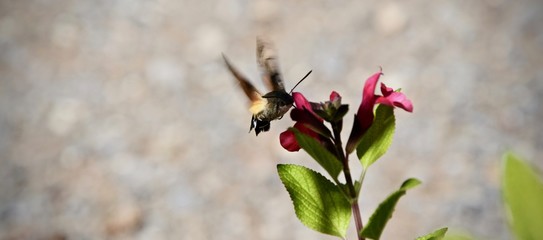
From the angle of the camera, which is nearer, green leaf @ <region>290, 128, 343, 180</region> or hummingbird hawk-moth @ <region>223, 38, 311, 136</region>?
green leaf @ <region>290, 128, 343, 180</region>

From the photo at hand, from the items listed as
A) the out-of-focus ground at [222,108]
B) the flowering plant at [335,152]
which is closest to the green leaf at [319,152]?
the flowering plant at [335,152]

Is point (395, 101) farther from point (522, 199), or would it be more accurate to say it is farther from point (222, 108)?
point (222, 108)

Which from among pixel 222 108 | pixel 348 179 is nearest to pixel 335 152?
pixel 348 179

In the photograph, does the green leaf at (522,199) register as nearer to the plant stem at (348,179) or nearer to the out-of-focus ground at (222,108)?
the plant stem at (348,179)

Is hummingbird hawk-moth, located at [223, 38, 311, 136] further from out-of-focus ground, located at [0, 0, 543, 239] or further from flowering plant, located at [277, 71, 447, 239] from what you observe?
out-of-focus ground, located at [0, 0, 543, 239]

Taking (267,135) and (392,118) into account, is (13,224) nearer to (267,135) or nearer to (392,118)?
(267,135)

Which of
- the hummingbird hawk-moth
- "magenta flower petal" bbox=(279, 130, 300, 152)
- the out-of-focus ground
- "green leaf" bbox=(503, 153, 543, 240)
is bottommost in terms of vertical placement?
"green leaf" bbox=(503, 153, 543, 240)

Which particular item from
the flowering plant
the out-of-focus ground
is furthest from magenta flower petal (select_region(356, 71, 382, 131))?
the out-of-focus ground
